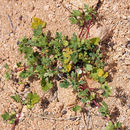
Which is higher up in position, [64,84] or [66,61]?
[66,61]

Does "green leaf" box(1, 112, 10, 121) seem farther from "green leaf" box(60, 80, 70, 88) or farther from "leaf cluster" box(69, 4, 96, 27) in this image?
"leaf cluster" box(69, 4, 96, 27)

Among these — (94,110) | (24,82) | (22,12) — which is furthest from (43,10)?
(94,110)

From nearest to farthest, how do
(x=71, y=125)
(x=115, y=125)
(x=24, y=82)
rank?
1. (x=115, y=125)
2. (x=71, y=125)
3. (x=24, y=82)

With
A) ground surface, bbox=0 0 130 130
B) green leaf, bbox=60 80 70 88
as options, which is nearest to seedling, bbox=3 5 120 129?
green leaf, bbox=60 80 70 88

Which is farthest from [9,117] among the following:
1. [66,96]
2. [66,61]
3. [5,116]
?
[66,61]

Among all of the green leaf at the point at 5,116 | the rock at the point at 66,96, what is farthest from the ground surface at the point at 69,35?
the green leaf at the point at 5,116

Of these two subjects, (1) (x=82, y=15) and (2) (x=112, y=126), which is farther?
(1) (x=82, y=15)

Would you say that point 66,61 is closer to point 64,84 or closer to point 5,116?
point 64,84

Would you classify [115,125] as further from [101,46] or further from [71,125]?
[101,46]
